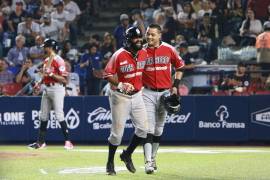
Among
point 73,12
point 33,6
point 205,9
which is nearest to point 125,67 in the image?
point 205,9

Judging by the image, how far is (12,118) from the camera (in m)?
19.0

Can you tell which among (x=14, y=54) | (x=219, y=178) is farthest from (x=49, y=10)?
(x=219, y=178)

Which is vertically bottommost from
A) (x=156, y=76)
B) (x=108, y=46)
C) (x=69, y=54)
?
(x=69, y=54)

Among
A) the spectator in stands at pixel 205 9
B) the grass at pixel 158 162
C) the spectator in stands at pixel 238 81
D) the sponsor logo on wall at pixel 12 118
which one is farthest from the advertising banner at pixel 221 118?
the sponsor logo on wall at pixel 12 118

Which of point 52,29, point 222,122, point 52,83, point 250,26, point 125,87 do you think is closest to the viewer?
point 125,87

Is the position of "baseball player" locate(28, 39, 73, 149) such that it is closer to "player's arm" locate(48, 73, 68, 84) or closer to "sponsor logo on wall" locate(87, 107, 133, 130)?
"player's arm" locate(48, 73, 68, 84)

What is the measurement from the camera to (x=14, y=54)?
21922 millimetres

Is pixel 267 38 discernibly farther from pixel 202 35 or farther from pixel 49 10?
pixel 49 10

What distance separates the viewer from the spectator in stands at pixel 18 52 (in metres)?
21.7

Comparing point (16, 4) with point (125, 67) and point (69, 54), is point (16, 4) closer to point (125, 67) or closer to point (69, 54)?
point (69, 54)

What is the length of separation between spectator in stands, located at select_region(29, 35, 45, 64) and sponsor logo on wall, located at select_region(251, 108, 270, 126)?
6.54 meters

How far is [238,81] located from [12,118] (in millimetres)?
5573

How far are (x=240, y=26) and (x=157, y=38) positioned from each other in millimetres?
9446

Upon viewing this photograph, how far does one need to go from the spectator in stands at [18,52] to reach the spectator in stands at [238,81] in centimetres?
615
